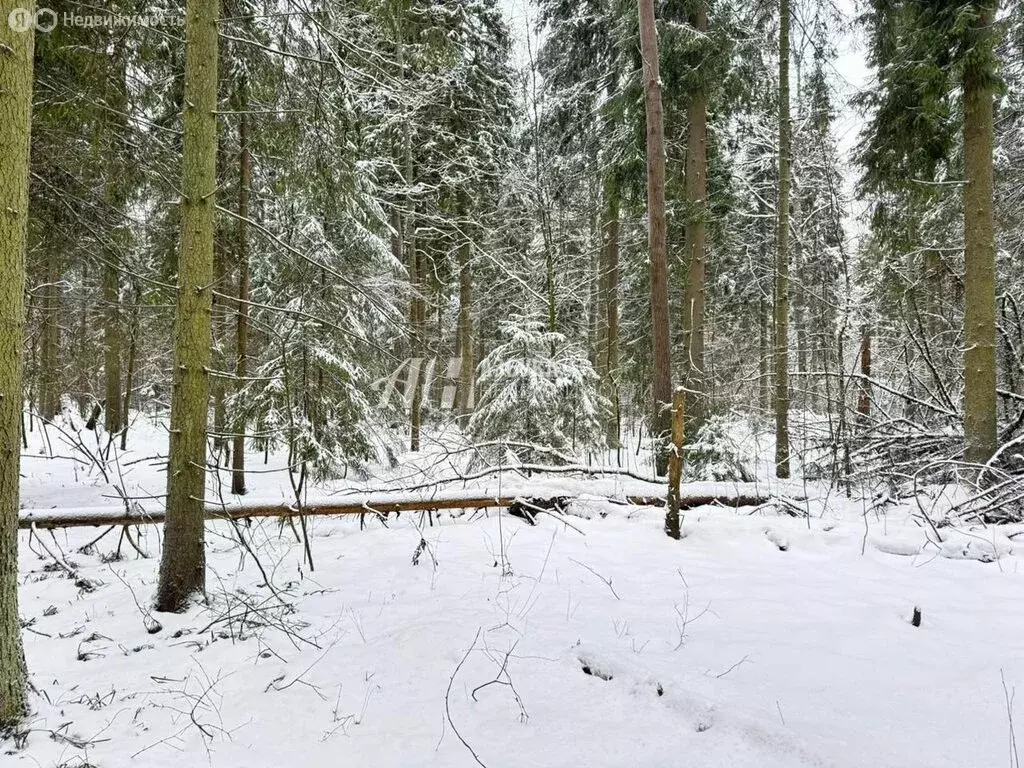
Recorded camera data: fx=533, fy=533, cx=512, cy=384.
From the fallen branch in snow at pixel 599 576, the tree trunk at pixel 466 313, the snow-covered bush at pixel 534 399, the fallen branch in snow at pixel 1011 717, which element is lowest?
the fallen branch in snow at pixel 599 576

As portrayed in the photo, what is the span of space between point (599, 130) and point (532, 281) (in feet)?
11.8

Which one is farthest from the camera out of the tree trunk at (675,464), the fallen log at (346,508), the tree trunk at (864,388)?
the tree trunk at (864,388)

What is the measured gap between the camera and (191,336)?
3814mm

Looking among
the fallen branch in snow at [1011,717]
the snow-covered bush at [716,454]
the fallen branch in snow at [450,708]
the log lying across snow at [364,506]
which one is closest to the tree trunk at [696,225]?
the snow-covered bush at [716,454]

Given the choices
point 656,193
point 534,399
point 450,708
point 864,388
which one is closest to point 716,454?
point 864,388

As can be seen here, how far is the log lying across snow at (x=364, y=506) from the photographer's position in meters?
5.12

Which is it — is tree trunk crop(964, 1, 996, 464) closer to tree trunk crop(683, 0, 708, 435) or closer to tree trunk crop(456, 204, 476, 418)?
tree trunk crop(683, 0, 708, 435)

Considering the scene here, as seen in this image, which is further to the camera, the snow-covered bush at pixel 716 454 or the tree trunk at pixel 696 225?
the tree trunk at pixel 696 225

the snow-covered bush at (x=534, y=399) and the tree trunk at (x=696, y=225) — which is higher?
the tree trunk at (x=696, y=225)

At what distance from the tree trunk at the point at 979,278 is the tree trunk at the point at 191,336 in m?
7.43

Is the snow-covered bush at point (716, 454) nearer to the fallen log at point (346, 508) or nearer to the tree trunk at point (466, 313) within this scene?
the fallen log at point (346, 508)

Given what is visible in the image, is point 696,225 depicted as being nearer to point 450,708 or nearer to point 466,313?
point 466,313

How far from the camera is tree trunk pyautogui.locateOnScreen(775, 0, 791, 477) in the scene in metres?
9.14

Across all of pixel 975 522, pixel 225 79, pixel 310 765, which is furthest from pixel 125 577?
pixel 975 522
